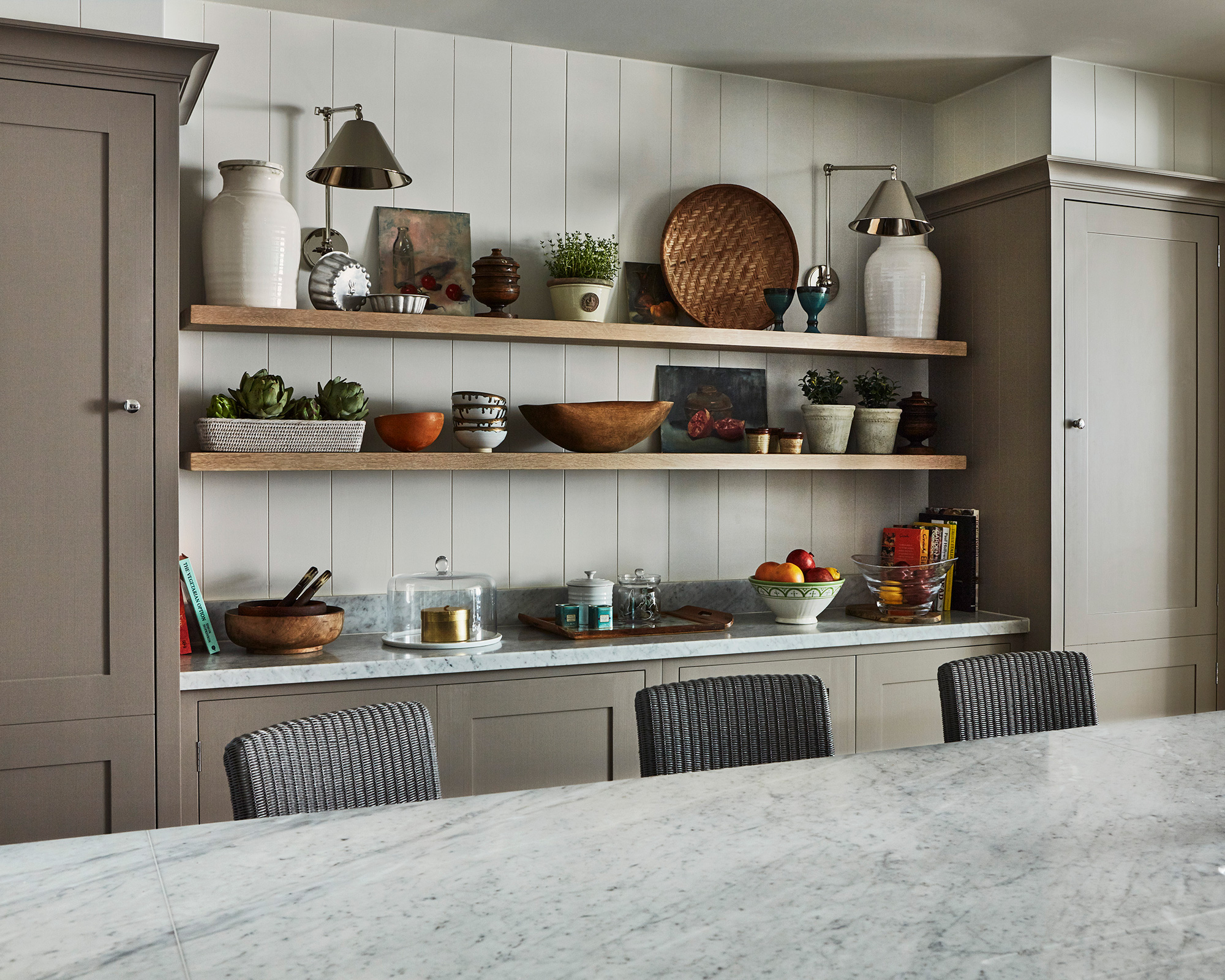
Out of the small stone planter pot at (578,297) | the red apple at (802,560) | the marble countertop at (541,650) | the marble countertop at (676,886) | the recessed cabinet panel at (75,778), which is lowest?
the recessed cabinet panel at (75,778)

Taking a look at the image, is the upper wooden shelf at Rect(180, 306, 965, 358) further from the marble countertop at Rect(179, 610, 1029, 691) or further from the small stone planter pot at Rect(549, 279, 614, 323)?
the marble countertop at Rect(179, 610, 1029, 691)

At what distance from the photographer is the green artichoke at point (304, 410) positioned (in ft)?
8.95

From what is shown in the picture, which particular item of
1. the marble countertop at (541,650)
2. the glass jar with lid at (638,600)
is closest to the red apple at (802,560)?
the marble countertop at (541,650)

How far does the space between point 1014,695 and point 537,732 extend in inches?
45.2

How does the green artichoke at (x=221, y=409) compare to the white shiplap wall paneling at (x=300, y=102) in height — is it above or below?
below

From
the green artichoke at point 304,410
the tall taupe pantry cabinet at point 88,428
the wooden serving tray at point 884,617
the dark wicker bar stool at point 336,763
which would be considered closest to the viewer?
the dark wicker bar stool at point 336,763

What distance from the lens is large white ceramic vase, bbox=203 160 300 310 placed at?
267 cm

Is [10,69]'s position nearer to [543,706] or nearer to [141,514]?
[141,514]

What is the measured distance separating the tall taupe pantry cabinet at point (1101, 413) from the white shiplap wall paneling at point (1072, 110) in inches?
5.1

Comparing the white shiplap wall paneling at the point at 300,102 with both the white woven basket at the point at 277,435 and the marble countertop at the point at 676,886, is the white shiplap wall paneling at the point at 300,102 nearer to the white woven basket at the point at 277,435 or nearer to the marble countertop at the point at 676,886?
the white woven basket at the point at 277,435

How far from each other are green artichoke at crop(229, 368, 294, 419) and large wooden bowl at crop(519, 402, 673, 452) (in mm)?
668

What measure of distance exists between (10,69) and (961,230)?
8.92 feet

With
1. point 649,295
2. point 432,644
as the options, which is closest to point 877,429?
point 649,295

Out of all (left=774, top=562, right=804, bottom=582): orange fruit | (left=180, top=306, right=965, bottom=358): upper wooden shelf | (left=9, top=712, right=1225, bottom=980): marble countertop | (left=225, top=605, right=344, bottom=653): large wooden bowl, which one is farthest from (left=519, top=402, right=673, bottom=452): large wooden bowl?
(left=9, top=712, right=1225, bottom=980): marble countertop
